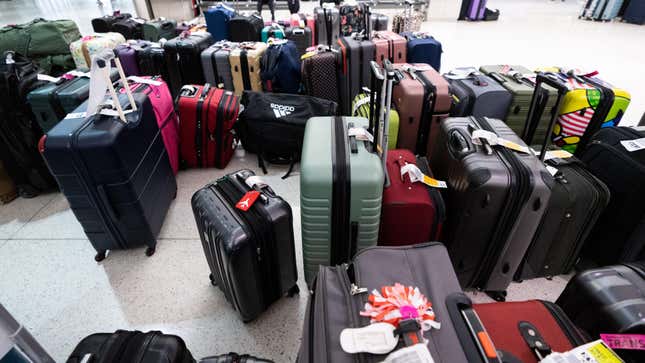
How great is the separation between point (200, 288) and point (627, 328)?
173 centimetres

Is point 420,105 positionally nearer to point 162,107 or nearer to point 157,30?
point 162,107

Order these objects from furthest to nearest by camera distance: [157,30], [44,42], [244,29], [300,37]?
1. [157,30]
2. [244,29]
3. [300,37]
4. [44,42]

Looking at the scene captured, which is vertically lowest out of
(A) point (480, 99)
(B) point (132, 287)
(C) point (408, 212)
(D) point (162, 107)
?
(B) point (132, 287)

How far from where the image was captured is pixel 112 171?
5.13ft

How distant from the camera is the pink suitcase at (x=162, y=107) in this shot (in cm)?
213

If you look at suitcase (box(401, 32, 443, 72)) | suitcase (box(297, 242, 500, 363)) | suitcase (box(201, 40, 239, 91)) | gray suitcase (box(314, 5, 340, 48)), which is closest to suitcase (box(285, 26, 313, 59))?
gray suitcase (box(314, 5, 340, 48))

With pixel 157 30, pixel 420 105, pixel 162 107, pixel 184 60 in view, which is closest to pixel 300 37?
pixel 184 60

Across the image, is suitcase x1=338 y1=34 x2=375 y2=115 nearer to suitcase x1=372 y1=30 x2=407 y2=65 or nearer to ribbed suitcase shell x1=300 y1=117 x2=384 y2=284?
suitcase x1=372 y1=30 x2=407 y2=65

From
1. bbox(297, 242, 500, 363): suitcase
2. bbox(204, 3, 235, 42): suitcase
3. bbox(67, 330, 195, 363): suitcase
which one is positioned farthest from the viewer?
bbox(204, 3, 235, 42): suitcase

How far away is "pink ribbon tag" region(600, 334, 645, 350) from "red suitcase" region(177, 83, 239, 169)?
245 centimetres

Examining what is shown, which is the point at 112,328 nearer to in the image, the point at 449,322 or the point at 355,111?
the point at 449,322

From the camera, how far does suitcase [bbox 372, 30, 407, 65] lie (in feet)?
10.0

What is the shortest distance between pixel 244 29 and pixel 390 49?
2.39m

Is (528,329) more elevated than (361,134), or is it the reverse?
(361,134)
